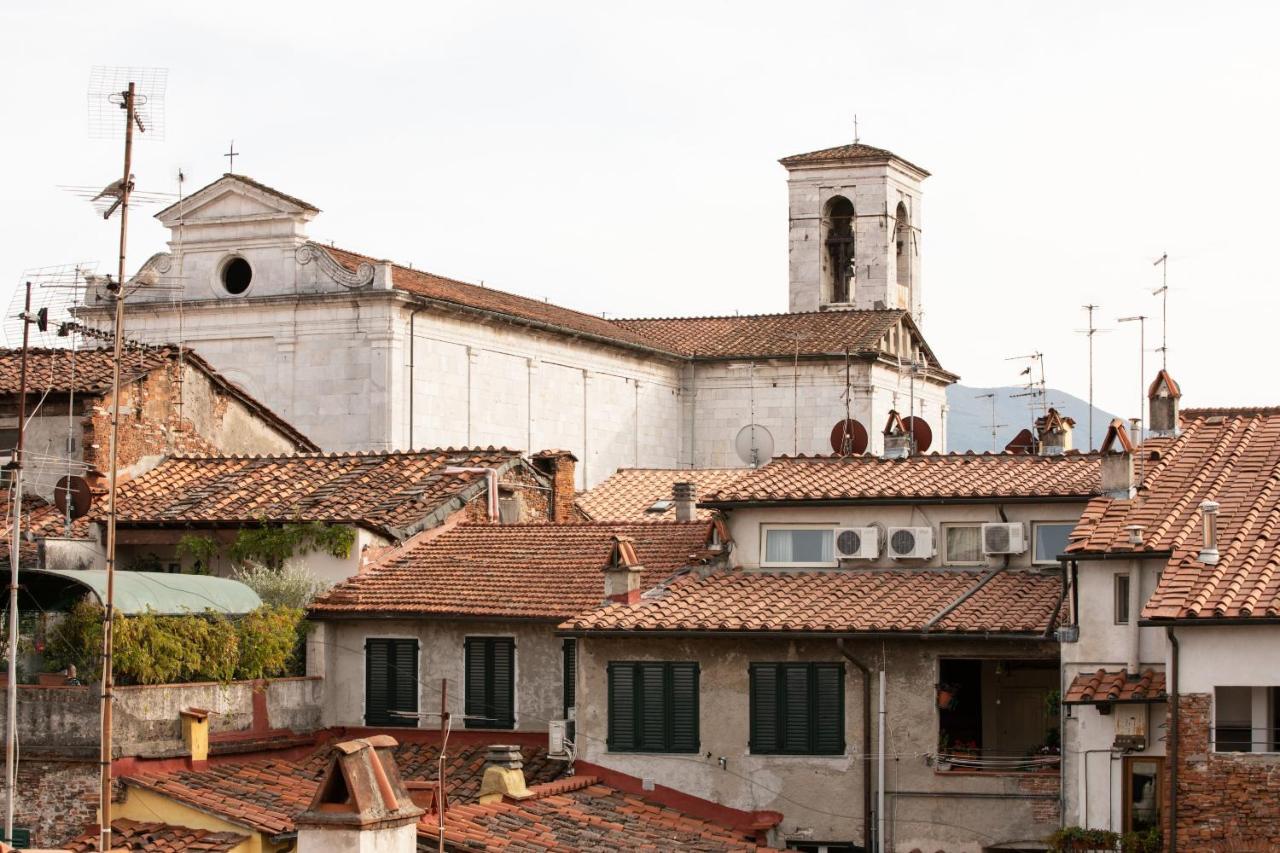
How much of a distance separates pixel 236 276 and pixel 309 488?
19.5 m

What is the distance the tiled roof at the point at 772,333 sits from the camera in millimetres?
66062

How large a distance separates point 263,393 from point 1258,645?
3359 cm

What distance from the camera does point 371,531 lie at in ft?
112

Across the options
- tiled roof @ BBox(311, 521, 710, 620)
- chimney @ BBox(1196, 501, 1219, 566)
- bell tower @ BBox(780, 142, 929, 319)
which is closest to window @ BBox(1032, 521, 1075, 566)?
tiled roof @ BBox(311, 521, 710, 620)

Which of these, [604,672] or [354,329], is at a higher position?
[354,329]

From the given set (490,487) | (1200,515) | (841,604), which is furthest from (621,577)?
(1200,515)

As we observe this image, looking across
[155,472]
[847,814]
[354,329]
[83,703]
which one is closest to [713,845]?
[847,814]

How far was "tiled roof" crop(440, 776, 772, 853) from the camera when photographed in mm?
26125

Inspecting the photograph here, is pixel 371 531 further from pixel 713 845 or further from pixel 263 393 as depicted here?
pixel 263 393

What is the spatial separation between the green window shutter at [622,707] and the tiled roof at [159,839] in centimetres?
548

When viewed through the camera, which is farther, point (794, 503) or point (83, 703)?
point (794, 503)

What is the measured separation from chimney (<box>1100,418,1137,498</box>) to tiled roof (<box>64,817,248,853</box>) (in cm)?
1109

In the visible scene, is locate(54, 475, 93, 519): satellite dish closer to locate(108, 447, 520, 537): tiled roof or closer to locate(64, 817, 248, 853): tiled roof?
locate(108, 447, 520, 537): tiled roof

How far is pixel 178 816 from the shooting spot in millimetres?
27750
